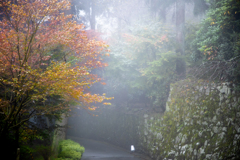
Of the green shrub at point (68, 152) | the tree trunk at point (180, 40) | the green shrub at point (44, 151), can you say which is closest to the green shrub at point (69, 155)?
the green shrub at point (68, 152)

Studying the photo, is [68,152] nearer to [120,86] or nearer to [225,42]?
[225,42]

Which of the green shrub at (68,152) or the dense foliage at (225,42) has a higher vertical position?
the dense foliage at (225,42)

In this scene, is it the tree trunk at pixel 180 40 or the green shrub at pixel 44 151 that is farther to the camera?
the tree trunk at pixel 180 40

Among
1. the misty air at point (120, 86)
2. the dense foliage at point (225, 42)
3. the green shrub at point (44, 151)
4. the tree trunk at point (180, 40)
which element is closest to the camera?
the misty air at point (120, 86)

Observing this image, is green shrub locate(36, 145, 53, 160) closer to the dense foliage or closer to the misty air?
the misty air

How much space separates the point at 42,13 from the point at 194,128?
7.80m

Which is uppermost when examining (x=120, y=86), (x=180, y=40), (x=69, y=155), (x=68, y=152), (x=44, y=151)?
(x=180, y=40)

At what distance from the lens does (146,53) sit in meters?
14.8

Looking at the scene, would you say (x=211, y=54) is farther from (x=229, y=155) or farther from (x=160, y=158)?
(x=160, y=158)

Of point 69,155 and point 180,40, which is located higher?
point 180,40

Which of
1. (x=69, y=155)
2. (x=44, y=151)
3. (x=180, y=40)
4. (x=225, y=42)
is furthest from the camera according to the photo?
(x=180, y=40)

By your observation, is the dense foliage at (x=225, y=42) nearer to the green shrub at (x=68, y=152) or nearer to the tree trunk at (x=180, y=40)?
the tree trunk at (x=180, y=40)

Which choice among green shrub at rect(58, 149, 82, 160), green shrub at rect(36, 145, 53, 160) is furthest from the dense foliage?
green shrub at rect(36, 145, 53, 160)

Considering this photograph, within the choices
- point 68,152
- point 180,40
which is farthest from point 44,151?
point 180,40
